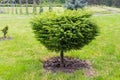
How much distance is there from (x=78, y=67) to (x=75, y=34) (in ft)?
4.00

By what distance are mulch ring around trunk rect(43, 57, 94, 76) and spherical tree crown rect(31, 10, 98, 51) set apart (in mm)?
643

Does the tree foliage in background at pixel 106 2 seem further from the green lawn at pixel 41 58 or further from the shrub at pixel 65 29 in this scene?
the shrub at pixel 65 29

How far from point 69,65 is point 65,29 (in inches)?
52.4

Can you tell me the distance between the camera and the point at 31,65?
865 cm

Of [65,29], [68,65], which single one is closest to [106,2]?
[68,65]

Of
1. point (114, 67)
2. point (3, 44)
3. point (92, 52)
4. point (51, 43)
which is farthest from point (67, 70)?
point (3, 44)

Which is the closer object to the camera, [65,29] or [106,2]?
[65,29]

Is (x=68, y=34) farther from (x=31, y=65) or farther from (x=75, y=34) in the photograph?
(x=31, y=65)

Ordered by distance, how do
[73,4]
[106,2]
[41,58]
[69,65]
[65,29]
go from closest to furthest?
[65,29], [69,65], [41,58], [73,4], [106,2]

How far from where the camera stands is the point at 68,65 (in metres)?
8.67

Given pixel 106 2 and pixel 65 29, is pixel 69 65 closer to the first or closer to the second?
pixel 65 29

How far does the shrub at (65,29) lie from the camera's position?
7793 millimetres

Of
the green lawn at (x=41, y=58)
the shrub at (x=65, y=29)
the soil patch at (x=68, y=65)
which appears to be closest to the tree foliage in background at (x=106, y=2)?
the green lawn at (x=41, y=58)

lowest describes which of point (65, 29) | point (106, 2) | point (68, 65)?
point (106, 2)
